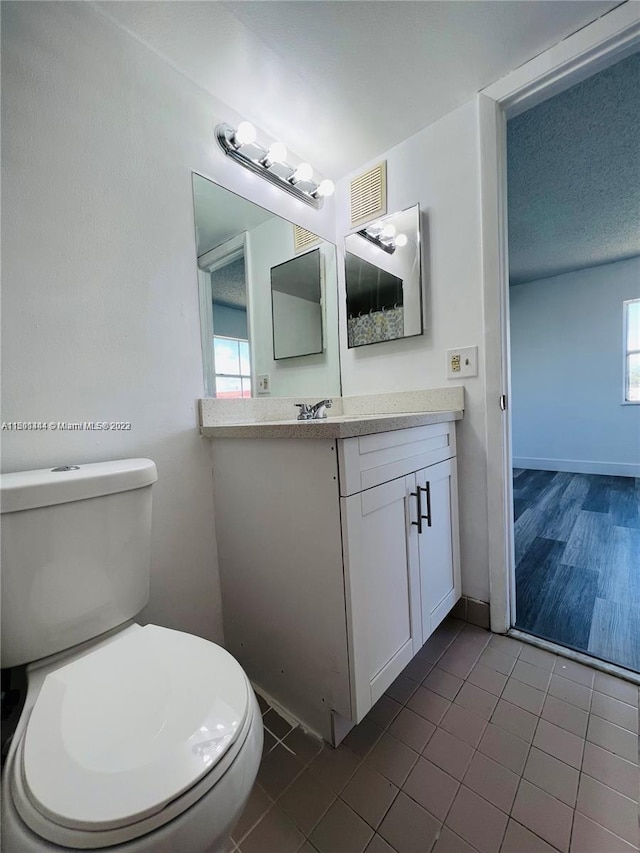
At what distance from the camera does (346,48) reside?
46.1 inches

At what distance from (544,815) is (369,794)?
1.29 ft

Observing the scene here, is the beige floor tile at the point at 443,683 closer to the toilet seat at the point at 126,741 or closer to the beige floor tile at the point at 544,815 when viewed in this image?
the beige floor tile at the point at 544,815

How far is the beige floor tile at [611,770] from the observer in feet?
2.71

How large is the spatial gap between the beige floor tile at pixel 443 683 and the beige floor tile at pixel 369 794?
0.36 meters

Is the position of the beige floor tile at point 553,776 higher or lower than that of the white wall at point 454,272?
lower

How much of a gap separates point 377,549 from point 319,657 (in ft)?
1.12

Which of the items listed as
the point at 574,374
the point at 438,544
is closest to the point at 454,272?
the point at 438,544

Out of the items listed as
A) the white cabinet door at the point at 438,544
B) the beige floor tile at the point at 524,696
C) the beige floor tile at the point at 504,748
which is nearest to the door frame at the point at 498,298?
the white cabinet door at the point at 438,544

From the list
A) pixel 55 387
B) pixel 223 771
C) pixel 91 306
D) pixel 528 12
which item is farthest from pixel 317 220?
pixel 223 771

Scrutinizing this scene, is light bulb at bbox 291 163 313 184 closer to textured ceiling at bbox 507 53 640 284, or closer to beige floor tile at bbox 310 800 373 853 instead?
textured ceiling at bbox 507 53 640 284

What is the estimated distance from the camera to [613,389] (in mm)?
3754

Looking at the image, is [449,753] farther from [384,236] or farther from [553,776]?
[384,236]

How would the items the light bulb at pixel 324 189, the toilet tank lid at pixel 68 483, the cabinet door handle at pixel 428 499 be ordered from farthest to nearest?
the light bulb at pixel 324 189, the cabinet door handle at pixel 428 499, the toilet tank lid at pixel 68 483

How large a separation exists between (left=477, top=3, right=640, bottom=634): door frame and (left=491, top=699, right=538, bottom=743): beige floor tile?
14.5 inches
